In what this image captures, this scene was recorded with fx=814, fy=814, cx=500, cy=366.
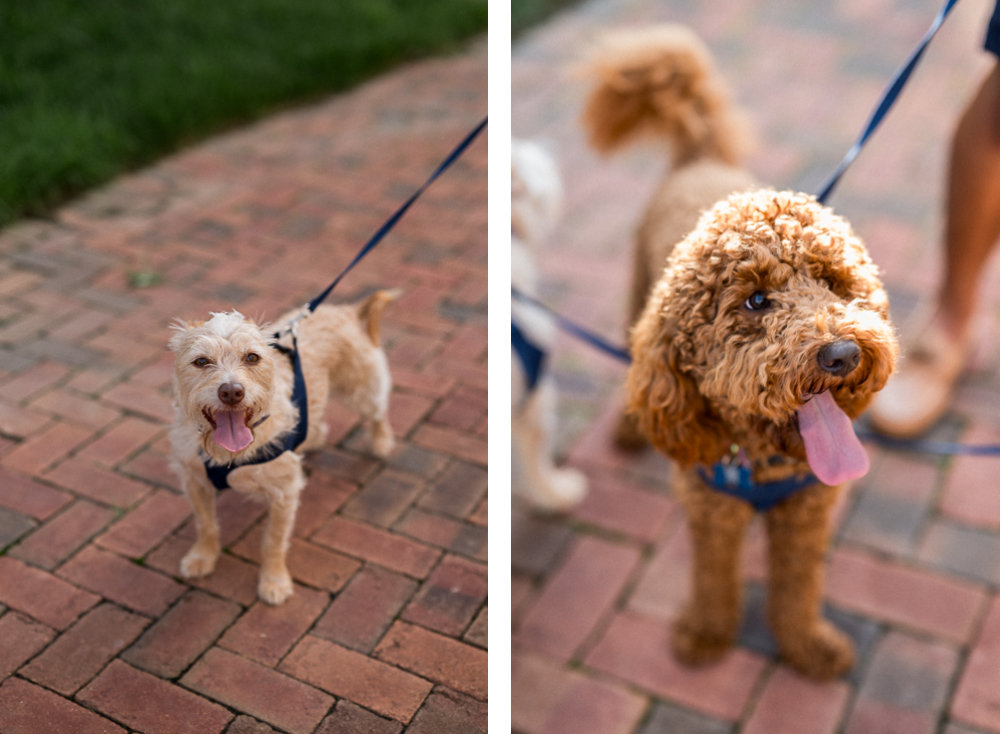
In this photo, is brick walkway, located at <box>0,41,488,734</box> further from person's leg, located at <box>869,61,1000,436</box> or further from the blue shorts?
person's leg, located at <box>869,61,1000,436</box>

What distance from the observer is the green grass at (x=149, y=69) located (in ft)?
5.61

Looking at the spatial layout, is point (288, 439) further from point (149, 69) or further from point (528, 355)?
point (149, 69)

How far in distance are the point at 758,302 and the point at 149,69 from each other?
183 centimetres

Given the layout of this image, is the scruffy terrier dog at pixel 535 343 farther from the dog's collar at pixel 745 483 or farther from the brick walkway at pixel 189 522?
the brick walkway at pixel 189 522

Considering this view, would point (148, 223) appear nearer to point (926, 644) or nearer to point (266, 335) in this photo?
point (266, 335)

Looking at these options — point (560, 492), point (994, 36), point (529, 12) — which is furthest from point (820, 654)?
point (529, 12)

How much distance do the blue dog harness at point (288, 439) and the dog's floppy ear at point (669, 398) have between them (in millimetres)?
811

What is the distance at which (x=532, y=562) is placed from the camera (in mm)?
2826

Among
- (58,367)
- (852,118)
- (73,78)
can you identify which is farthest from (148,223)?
(852,118)

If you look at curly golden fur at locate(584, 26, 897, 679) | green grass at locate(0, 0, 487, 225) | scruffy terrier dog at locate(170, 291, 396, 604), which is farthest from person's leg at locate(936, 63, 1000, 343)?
scruffy terrier dog at locate(170, 291, 396, 604)

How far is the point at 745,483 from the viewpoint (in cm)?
194

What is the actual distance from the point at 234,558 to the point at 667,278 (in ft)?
3.29

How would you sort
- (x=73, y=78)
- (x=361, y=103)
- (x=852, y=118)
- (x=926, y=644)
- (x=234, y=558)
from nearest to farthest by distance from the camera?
(x=234, y=558) → (x=73, y=78) → (x=926, y=644) → (x=361, y=103) → (x=852, y=118)

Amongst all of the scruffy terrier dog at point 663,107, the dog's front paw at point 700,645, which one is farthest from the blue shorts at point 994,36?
the dog's front paw at point 700,645
